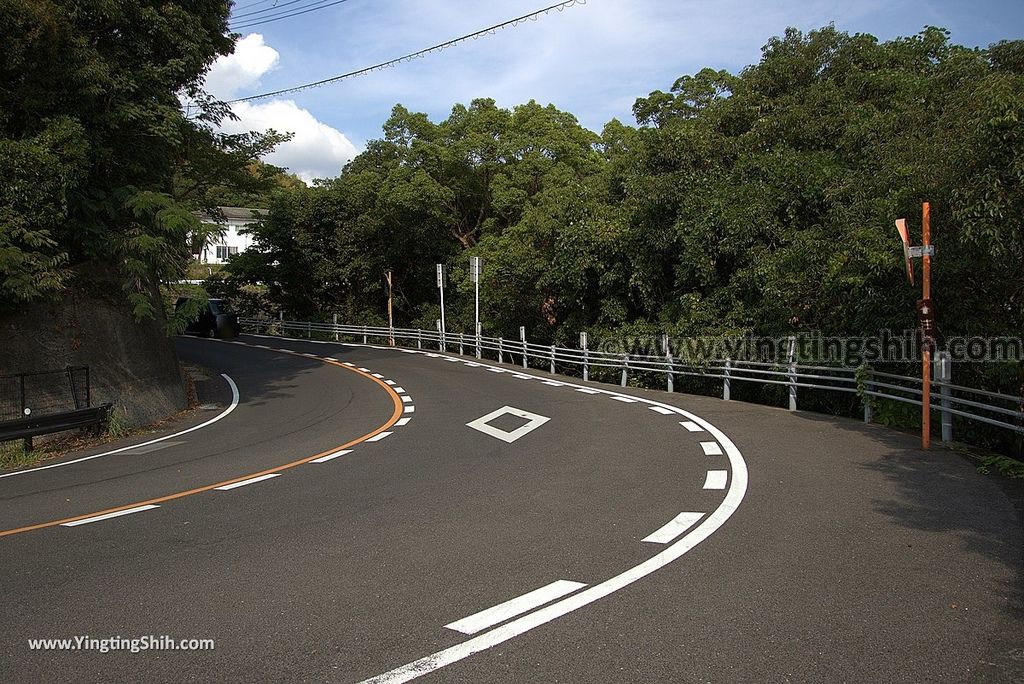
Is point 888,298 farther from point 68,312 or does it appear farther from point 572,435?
point 68,312

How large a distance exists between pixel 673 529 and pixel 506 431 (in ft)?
21.5

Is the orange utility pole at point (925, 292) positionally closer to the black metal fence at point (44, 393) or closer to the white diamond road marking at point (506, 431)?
the white diamond road marking at point (506, 431)

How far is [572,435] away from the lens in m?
12.1

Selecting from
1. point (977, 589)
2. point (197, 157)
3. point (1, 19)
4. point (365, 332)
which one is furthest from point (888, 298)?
point (365, 332)

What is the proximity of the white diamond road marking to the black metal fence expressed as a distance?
7309 mm

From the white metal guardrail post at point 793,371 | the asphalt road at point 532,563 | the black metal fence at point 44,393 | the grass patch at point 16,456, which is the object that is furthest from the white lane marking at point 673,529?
the black metal fence at point 44,393

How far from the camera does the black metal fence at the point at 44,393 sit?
43.5 feet

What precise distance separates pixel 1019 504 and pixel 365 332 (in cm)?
3713

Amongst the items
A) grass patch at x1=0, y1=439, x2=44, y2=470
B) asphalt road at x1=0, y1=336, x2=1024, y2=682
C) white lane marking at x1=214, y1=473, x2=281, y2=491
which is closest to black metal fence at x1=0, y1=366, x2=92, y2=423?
grass patch at x1=0, y1=439, x2=44, y2=470

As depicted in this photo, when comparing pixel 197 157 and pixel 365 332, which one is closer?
pixel 197 157

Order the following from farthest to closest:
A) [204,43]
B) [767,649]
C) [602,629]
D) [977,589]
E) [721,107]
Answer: [721,107], [204,43], [977,589], [602,629], [767,649]

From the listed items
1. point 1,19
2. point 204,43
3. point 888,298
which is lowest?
point 888,298

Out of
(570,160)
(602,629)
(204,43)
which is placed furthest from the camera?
(570,160)

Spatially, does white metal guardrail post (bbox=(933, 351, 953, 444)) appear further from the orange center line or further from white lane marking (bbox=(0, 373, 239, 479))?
white lane marking (bbox=(0, 373, 239, 479))
